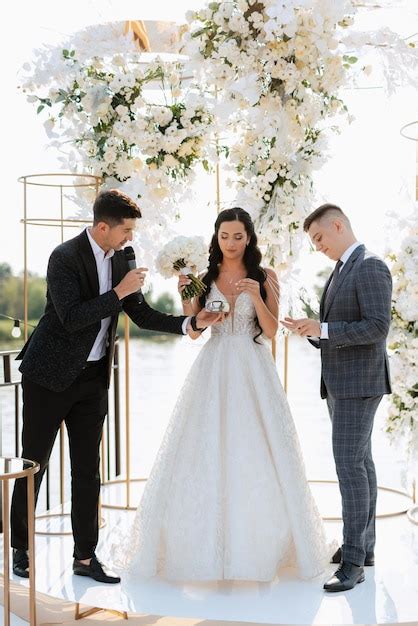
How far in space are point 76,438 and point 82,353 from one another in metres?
0.41

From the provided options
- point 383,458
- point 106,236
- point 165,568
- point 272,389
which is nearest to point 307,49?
point 106,236

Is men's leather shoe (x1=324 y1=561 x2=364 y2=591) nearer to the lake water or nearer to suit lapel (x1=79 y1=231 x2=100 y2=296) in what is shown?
the lake water

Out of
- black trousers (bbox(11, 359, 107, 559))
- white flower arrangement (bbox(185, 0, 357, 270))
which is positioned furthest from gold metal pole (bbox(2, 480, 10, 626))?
white flower arrangement (bbox(185, 0, 357, 270))

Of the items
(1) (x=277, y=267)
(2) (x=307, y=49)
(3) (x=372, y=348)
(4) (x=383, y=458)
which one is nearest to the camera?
(3) (x=372, y=348)

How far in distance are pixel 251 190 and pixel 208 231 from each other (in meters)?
0.39

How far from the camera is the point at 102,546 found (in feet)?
15.3

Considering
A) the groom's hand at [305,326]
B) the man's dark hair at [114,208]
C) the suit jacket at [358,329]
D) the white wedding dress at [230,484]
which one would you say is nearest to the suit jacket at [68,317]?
the man's dark hair at [114,208]

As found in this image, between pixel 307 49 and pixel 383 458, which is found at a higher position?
pixel 307 49

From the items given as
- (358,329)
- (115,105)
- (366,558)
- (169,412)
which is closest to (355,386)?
(358,329)

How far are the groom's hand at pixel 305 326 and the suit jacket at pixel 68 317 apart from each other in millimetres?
749

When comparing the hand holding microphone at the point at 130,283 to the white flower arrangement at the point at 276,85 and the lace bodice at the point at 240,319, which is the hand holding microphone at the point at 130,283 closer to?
the lace bodice at the point at 240,319

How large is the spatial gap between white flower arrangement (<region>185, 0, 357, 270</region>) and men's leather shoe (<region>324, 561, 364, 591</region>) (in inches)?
64.5

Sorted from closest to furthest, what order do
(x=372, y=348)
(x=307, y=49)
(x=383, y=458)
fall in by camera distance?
(x=372, y=348), (x=307, y=49), (x=383, y=458)

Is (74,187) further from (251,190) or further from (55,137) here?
(251,190)
